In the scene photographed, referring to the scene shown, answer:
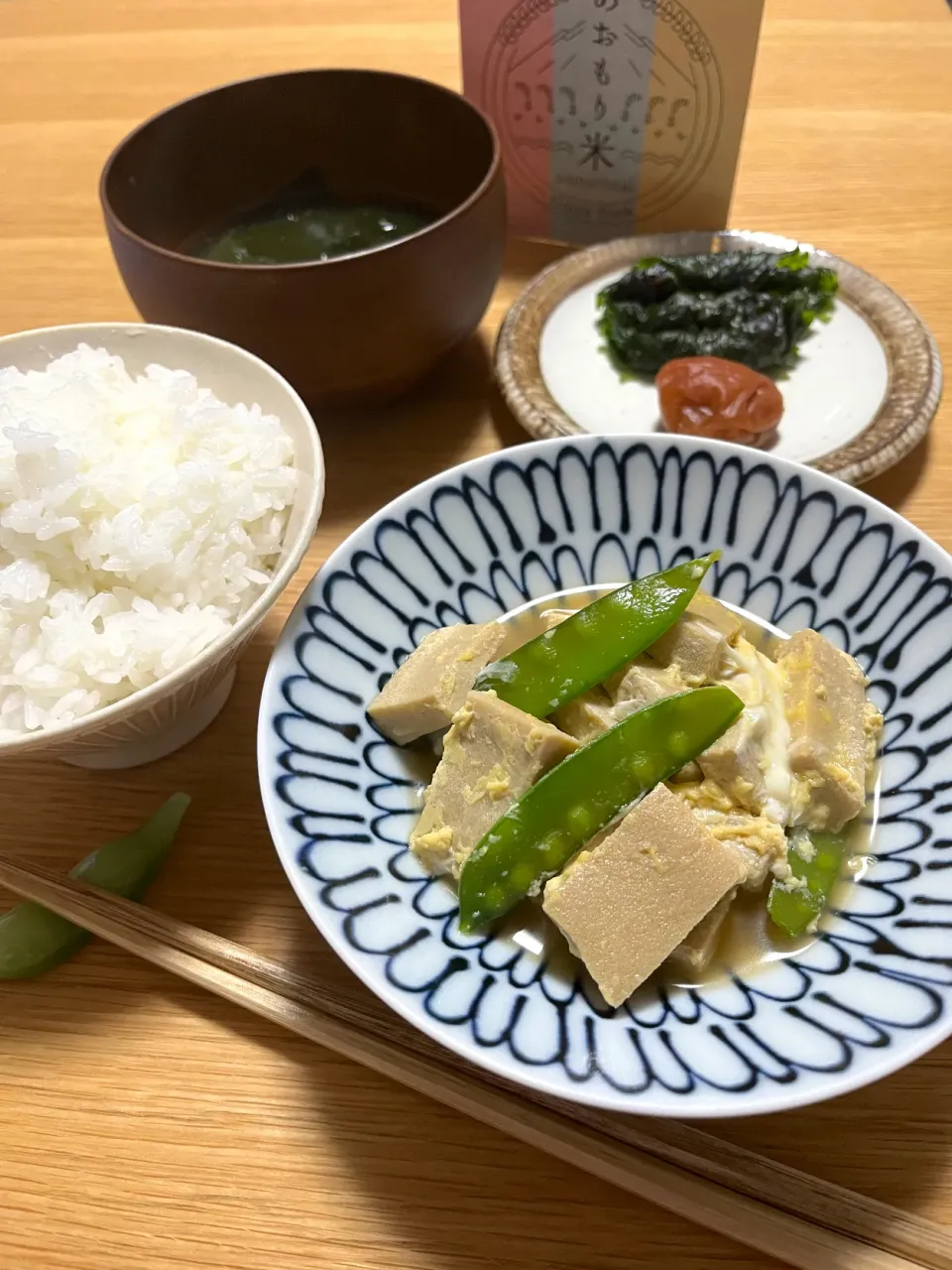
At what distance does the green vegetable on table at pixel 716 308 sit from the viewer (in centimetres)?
190

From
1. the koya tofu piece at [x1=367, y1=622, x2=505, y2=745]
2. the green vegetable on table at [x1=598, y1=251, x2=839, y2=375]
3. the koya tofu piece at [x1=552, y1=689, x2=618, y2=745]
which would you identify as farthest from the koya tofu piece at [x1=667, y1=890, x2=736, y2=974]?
the green vegetable on table at [x1=598, y1=251, x2=839, y2=375]

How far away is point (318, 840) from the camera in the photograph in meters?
1.08

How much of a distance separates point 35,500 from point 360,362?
2.11ft

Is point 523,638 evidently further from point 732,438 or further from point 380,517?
point 732,438

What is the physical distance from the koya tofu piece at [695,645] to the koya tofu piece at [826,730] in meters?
0.10

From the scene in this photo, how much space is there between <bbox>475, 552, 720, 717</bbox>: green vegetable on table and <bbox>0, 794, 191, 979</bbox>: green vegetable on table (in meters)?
0.49

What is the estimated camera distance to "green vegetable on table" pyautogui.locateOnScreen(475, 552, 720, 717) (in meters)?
1.27

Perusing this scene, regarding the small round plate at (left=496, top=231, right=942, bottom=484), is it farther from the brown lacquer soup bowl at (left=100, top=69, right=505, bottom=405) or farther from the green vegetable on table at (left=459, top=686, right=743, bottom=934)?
the green vegetable on table at (left=459, top=686, right=743, bottom=934)

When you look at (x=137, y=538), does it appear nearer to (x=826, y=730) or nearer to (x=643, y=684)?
(x=643, y=684)

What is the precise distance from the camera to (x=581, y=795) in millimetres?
1149

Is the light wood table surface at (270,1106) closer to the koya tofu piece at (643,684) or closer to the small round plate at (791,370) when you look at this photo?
the small round plate at (791,370)

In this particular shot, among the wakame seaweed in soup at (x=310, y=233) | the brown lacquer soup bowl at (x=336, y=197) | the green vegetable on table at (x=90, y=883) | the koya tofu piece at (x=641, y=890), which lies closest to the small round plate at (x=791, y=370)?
the brown lacquer soup bowl at (x=336, y=197)

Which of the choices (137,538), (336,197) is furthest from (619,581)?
(336,197)

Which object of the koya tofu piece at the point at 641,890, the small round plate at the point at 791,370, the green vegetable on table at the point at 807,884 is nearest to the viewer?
the koya tofu piece at the point at 641,890
